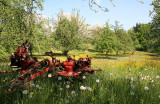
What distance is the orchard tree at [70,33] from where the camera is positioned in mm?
30930

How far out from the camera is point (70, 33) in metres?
Result: 31.1

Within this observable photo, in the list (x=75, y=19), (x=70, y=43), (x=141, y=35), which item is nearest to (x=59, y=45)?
(x=70, y=43)

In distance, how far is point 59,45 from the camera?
3222cm

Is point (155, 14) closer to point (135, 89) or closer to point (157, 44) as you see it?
point (157, 44)

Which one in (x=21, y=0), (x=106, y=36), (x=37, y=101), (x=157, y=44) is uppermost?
(x=21, y=0)

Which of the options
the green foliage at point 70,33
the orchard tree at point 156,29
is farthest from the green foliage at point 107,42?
the orchard tree at point 156,29

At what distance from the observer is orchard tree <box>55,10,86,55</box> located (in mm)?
30930

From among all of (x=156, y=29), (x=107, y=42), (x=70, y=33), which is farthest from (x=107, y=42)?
(x=156, y=29)

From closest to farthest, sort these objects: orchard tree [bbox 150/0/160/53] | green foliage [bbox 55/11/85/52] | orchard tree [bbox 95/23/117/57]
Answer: orchard tree [bbox 150/0/160/53], green foliage [bbox 55/11/85/52], orchard tree [bbox 95/23/117/57]

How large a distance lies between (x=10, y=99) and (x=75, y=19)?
2992cm

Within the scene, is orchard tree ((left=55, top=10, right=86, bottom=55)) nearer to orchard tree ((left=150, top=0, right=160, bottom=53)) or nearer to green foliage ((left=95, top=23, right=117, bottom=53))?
green foliage ((left=95, top=23, right=117, bottom=53))

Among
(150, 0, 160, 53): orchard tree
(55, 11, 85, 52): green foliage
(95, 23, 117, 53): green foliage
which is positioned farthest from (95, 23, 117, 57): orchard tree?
(150, 0, 160, 53): orchard tree

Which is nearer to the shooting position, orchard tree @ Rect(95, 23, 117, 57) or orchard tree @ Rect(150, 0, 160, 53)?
orchard tree @ Rect(150, 0, 160, 53)

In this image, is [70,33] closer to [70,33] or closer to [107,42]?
[70,33]
